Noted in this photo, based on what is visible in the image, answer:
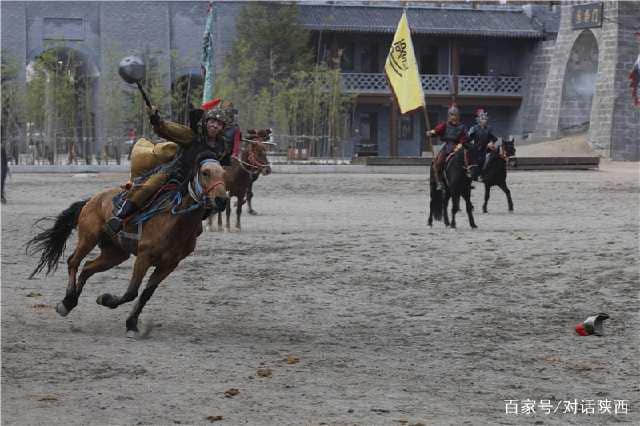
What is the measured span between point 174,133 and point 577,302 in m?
4.26

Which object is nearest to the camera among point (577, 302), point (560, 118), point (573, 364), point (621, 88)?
point (573, 364)

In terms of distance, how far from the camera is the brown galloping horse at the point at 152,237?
348 inches

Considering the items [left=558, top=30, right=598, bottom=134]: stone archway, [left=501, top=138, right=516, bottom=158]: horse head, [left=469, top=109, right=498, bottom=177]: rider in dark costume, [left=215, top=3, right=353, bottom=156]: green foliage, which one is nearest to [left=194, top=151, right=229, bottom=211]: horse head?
[left=469, top=109, right=498, bottom=177]: rider in dark costume

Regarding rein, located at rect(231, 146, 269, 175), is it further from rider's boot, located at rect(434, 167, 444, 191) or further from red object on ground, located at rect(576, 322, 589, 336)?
red object on ground, located at rect(576, 322, 589, 336)

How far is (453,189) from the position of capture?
18672mm

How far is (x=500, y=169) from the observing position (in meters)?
22.7

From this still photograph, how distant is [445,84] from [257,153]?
3568 cm

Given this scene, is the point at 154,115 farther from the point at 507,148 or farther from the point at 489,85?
the point at 489,85

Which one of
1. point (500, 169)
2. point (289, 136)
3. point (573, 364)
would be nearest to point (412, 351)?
point (573, 364)

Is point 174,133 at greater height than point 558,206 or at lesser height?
greater

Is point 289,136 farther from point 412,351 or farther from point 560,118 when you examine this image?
point 412,351

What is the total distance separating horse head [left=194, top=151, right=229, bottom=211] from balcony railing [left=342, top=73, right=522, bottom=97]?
43.5 m

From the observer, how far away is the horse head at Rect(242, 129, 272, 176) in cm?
1902

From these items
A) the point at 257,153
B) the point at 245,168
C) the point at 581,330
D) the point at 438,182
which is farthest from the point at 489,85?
the point at 581,330
